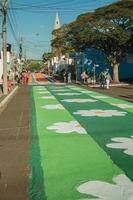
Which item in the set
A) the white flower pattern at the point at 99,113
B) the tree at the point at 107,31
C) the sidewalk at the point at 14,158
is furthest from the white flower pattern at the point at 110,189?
the tree at the point at 107,31

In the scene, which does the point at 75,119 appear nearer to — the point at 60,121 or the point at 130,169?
the point at 60,121

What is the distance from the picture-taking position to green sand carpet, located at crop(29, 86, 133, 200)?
23.9 feet

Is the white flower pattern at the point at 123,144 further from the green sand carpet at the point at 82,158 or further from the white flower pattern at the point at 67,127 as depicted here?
the white flower pattern at the point at 67,127

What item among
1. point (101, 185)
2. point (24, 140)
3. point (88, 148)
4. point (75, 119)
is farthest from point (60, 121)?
point (101, 185)

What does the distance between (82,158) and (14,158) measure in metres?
1.40

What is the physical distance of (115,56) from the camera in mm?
55625

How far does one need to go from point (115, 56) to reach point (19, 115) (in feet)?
123

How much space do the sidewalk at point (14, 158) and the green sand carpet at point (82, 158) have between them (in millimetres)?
170

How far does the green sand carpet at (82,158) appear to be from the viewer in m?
7.29

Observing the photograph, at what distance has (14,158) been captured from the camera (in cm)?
995

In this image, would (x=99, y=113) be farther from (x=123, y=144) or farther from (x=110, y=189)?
(x=110, y=189)

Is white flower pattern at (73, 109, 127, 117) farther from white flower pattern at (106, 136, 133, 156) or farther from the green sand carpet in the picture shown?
white flower pattern at (106, 136, 133, 156)

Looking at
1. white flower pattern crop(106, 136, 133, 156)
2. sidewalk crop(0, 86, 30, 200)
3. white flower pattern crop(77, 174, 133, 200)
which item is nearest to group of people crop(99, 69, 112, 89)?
sidewalk crop(0, 86, 30, 200)

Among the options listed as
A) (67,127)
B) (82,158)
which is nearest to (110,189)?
(82,158)
